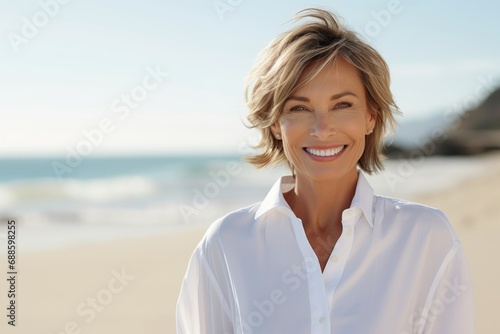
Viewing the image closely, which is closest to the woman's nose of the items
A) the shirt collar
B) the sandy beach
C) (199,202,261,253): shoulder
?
the shirt collar

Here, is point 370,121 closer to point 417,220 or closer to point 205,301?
point 417,220

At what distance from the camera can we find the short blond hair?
212cm

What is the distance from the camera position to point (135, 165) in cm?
3656

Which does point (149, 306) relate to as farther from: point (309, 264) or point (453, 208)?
point (453, 208)

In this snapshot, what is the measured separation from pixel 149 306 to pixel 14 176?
84.8 ft

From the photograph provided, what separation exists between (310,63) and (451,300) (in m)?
0.85

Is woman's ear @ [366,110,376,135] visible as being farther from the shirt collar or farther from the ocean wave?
the ocean wave

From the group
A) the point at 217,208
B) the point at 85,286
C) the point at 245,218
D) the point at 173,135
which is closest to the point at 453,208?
the point at 217,208

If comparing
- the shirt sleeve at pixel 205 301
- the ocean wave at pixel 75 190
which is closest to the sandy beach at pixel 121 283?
the shirt sleeve at pixel 205 301

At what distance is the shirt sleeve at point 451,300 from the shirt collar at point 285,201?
10.5 inches

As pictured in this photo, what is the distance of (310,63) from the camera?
2131 millimetres

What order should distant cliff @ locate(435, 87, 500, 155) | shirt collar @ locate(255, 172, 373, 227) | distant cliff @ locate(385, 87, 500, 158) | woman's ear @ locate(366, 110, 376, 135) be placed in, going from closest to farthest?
shirt collar @ locate(255, 172, 373, 227), woman's ear @ locate(366, 110, 376, 135), distant cliff @ locate(385, 87, 500, 158), distant cliff @ locate(435, 87, 500, 155)

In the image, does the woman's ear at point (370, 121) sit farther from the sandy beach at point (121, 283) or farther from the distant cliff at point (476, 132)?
the distant cliff at point (476, 132)

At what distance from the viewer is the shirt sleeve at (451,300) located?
2.04 meters
